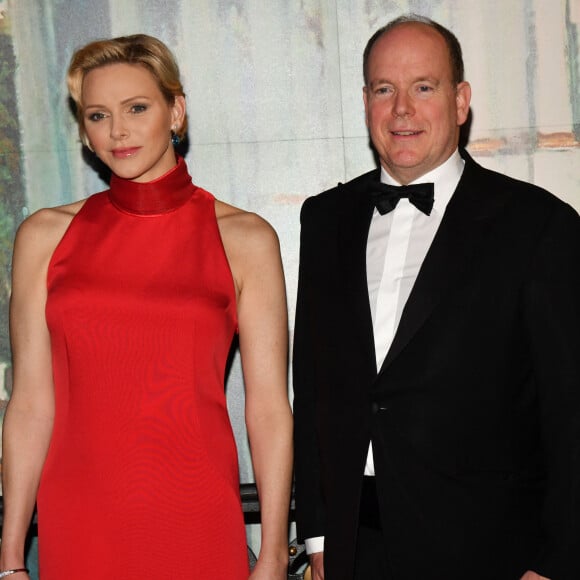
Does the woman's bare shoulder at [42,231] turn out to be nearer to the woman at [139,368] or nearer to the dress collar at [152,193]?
the woman at [139,368]

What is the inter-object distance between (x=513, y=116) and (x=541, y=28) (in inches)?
12.3

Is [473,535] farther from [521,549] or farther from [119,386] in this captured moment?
[119,386]

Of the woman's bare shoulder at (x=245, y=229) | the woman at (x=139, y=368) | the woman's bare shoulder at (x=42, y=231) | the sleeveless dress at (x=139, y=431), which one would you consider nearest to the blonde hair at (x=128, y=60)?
the woman at (x=139, y=368)

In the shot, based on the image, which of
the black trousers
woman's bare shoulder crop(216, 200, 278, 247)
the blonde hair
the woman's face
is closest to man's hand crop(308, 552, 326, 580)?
the black trousers

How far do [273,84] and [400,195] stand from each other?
3.49 feet

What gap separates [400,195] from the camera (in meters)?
2.56

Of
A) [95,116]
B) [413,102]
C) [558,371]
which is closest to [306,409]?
[558,371]

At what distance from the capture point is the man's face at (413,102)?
2559mm

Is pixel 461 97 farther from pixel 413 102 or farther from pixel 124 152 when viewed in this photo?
pixel 124 152

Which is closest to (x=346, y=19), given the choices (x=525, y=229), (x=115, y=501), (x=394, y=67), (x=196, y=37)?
(x=196, y=37)

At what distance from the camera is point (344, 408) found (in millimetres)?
2475

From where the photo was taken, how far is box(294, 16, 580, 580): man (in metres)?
2.30

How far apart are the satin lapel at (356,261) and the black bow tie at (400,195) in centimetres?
6

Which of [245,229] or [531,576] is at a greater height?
[245,229]
